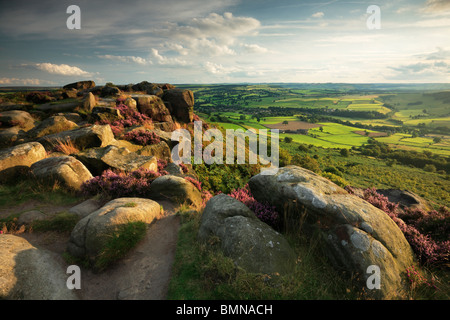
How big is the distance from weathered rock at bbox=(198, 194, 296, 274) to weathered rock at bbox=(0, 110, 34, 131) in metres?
18.8

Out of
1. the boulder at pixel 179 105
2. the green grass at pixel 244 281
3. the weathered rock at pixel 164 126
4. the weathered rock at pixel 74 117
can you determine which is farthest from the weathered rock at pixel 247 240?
the boulder at pixel 179 105

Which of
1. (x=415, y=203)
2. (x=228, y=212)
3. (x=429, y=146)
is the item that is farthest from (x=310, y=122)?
(x=228, y=212)

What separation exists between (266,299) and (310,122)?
195 meters

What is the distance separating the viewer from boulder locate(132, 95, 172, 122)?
2348 centimetres

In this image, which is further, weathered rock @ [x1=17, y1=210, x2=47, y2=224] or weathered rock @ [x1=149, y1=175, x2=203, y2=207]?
weathered rock @ [x1=149, y1=175, x2=203, y2=207]

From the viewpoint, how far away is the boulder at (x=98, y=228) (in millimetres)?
5926

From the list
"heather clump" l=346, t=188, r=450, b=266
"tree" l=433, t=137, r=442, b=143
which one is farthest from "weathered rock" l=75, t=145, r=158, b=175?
"tree" l=433, t=137, r=442, b=143

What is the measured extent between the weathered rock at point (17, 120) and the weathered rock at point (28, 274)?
49.7 ft

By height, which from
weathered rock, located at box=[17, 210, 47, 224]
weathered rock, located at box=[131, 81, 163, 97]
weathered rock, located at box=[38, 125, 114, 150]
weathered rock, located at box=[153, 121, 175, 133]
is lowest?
weathered rock, located at box=[17, 210, 47, 224]

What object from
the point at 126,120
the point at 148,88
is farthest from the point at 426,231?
the point at 148,88

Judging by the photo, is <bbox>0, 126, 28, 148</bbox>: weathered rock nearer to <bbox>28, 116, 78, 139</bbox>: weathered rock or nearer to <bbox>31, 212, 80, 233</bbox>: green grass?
<bbox>28, 116, 78, 139</bbox>: weathered rock

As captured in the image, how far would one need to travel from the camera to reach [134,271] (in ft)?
18.8

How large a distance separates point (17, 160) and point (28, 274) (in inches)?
306

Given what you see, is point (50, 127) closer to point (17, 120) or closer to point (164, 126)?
point (17, 120)
